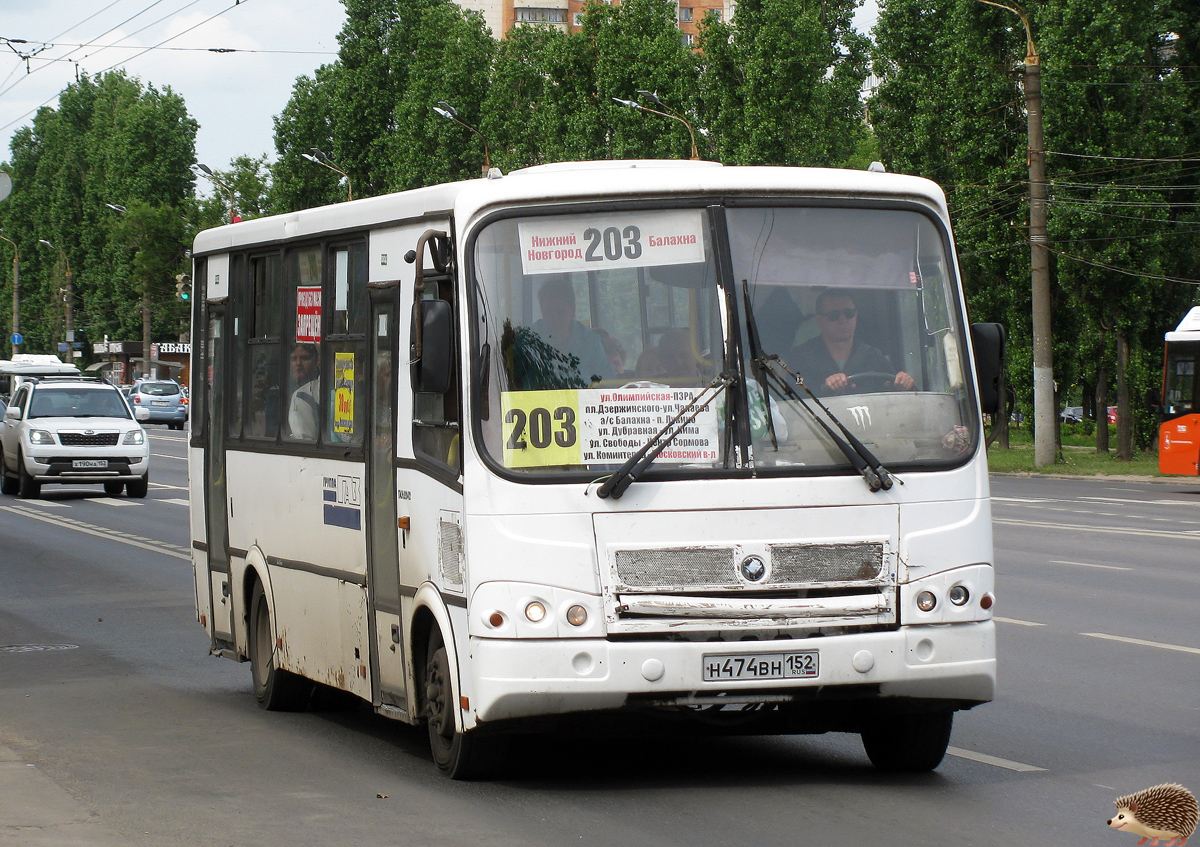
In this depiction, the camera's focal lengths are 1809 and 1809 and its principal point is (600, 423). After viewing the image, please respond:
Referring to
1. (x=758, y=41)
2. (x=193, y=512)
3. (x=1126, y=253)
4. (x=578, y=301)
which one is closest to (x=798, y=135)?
(x=758, y=41)

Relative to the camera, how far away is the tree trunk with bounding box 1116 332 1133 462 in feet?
139

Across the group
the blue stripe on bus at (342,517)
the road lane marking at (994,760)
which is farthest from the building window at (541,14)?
the road lane marking at (994,760)

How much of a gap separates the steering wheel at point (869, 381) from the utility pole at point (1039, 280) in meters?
30.1

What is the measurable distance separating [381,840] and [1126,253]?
37.7m

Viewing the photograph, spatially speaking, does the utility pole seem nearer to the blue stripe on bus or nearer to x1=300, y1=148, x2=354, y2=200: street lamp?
x1=300, y1=148, x2=354, y2=200: street lamp

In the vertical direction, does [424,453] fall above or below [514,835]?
above

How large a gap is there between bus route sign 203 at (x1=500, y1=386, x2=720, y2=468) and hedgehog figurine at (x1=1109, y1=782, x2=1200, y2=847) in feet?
6.93

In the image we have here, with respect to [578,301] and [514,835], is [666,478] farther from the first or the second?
[514,835]

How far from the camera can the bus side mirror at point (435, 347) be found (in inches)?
278

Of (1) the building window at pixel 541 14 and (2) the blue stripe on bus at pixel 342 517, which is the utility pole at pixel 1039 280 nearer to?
(2) the blue stripe on bus at pixel 342 517

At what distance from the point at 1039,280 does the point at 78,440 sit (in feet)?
63.6

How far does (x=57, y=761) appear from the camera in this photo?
823 cm

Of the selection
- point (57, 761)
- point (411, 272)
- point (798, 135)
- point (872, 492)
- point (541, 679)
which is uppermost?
point (798, 135)

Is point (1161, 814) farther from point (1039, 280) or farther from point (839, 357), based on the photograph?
point (1039, 280)
